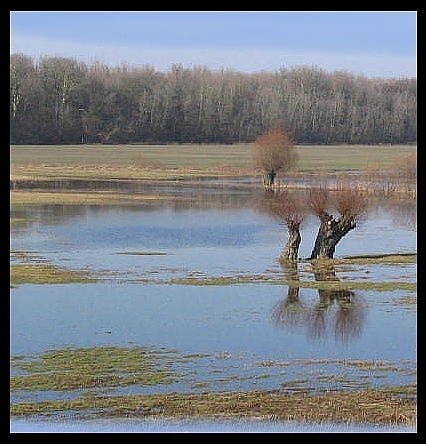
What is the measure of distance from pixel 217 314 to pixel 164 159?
179 feet

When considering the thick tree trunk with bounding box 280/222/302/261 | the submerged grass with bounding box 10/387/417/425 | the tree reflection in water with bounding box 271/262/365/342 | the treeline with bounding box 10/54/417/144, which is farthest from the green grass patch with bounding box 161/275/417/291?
the treeline with bounding box 10/54/417/144

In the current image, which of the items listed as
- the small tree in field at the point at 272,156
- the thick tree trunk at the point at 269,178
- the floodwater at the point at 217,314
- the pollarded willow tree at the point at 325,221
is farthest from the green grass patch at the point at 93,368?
the small tree in field at the point at 272,156

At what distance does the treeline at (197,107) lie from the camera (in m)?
83.1

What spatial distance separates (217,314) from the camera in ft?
52.3

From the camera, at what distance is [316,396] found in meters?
10.9

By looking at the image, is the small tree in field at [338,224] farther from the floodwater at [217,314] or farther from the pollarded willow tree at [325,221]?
the floodwater at [217,314]

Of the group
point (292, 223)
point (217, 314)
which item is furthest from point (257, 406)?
point (292, 223)

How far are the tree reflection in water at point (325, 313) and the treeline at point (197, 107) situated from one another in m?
65.0

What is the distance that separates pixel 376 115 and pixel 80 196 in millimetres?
48944

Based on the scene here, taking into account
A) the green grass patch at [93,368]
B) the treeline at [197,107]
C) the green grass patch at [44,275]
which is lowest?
the green grass patch at [93,368]

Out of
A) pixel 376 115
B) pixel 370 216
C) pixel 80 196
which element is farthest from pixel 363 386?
pixel 376 115

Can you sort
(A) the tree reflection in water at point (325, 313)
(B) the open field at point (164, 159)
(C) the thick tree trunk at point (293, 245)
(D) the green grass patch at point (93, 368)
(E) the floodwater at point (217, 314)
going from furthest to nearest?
(B) the open field at point (164, 159) < (C) the thick tree trunk at point (293, 245) < (A) the tree reflection in water at point (325, 313) < (E) the floodwater at point (217, 314) < (D) the green grass patch at point (93, 368)

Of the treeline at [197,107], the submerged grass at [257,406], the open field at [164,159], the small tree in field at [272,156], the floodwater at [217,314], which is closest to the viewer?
the submerged grass at [257,406]

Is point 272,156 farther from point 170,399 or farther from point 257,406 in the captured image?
point 257,406
